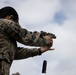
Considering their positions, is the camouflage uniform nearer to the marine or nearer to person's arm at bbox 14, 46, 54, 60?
the marine

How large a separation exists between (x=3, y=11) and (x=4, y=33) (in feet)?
1.93

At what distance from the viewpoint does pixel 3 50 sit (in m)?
11.3

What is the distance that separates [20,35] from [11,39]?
26 centimetres

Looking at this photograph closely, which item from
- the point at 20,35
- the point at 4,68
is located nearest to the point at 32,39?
the point at 20,35

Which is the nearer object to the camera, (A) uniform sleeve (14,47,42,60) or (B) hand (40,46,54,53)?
(B) hand (40,46,54,53)

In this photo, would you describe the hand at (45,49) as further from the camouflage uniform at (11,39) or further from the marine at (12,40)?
the camouflage uniform at (11,39)

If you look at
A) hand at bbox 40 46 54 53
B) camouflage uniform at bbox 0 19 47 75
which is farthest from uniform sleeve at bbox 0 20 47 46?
hand at bbox 40 46 54 53

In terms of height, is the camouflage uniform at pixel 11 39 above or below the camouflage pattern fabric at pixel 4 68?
above

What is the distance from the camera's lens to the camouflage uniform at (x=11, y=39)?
11.3m

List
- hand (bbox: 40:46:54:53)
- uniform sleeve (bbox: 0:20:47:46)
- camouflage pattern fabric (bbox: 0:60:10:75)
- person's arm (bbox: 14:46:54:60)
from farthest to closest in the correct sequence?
person's arm (bbox: 14:46:54:60)
hand (bbox: 40:46:54:53)
uniform sleeve (bbox: 0:20:47:46)
camouflage pattern fabric (bbox: 0:60:10:75)

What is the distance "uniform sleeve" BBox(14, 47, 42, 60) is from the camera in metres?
11.8

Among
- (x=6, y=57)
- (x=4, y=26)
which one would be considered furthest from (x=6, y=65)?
(x=4, y=26)

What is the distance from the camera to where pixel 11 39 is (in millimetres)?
11516

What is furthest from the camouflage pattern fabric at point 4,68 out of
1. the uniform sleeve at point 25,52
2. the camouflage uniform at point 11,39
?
the uniform sleeve at point 25,52
